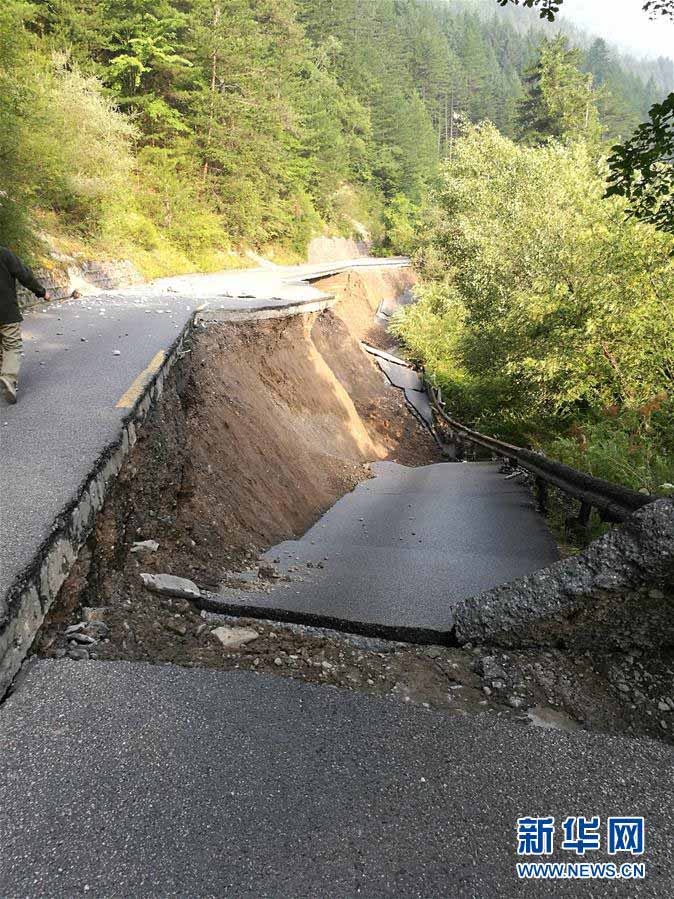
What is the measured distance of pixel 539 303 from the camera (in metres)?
12.3

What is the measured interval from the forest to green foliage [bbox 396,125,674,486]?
0.06 m

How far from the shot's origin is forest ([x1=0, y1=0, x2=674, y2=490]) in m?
11.0

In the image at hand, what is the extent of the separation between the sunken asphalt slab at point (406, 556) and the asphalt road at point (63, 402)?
1.45m

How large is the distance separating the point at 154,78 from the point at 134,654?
1552 inches

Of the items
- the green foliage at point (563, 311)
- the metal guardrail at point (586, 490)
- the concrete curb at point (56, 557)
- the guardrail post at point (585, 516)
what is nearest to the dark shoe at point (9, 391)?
the concrete curb at point (56, 557)

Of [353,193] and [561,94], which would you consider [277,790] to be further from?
[353,193]

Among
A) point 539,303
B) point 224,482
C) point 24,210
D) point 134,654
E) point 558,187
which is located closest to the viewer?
point 134,654

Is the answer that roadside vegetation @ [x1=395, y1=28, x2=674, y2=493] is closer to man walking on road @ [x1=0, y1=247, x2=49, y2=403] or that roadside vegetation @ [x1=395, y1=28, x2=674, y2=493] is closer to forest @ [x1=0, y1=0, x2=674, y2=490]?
forest @ [x1=0, y1=0, x2=674, y2=490]

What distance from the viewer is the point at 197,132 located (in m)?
35.2

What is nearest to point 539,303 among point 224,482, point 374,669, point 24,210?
point 224,482

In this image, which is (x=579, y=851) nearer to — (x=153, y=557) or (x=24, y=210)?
(x=153, y=557)

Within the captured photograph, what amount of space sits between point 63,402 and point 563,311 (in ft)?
33.2

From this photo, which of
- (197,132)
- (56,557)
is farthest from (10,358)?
(197,132)

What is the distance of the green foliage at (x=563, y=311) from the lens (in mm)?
10312
